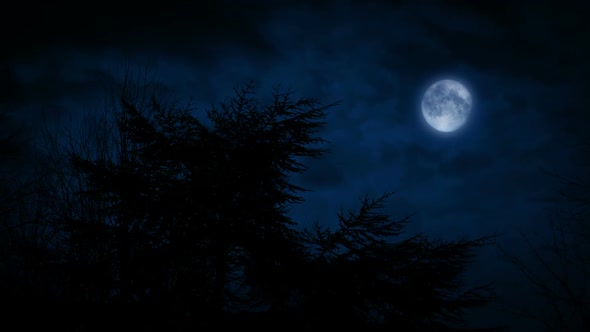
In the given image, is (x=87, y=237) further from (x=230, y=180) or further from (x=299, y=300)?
(x=299, y=300)

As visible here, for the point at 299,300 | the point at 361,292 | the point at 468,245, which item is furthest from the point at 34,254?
the point at 468,245

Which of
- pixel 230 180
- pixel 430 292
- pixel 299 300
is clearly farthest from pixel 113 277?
pixel 430 292

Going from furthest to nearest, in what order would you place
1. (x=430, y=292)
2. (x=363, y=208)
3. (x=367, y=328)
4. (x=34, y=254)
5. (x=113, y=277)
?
(x=113, y=277) < (x=34, y=254) < (x=363, y=208) < (x=430, y=292) < (x=367, y=328)

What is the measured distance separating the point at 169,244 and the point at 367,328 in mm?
3930

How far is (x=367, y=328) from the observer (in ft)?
14.3

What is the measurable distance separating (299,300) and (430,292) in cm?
216

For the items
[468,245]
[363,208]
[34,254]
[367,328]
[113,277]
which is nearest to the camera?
[367,328]

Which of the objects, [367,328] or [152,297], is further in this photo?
[152,297]

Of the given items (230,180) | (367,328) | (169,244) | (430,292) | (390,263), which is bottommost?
(367,328)

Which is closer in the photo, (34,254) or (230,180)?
(34,254)

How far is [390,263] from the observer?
4754 mm

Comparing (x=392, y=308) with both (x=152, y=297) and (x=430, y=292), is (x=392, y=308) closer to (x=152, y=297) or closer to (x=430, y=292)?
(x=430, y=292)

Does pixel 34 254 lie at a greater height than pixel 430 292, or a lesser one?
greater

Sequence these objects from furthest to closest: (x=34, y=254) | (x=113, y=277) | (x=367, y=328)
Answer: (x=113, y=277)
(x=34, y=254)
(x=367, y=328)
